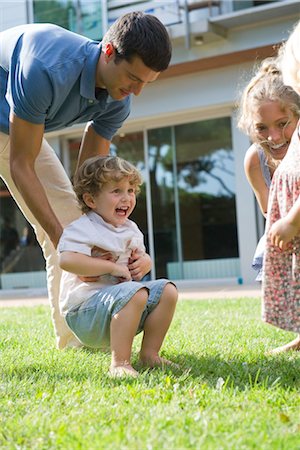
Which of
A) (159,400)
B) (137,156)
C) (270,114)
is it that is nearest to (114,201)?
(270,114)

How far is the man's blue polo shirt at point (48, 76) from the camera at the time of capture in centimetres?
307

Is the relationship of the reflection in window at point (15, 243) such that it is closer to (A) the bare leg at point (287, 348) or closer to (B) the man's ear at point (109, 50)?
(A) the bare leg at point (287, 348)

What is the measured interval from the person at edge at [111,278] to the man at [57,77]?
7.6 inches

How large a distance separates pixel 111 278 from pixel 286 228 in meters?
0.84

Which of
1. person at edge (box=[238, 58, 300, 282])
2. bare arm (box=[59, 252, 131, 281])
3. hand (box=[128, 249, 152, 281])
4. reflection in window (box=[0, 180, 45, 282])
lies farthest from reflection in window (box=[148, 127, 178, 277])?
bare arm (box=[59, 252, 131, 281])

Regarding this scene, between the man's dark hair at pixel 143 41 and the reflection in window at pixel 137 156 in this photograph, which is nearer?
the man's dark hair at pixel 143 41

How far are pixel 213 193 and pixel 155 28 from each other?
8308mm

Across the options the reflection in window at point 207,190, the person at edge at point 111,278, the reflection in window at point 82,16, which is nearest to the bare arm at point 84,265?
the person at edge at point 111,278

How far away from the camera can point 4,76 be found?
11.3 feet

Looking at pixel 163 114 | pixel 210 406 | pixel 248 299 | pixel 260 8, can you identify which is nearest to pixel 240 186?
pixel 163 114

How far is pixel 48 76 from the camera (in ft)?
10.1

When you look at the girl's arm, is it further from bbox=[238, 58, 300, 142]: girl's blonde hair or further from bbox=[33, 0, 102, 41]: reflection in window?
bbox=[33, 0, 102, 41]: reflection in window

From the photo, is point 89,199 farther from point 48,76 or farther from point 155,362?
point 155,362

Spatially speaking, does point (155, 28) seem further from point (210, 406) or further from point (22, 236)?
point (22, 236)
